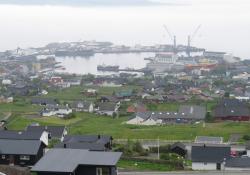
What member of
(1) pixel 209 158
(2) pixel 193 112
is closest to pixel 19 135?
(1) pixel 209 158

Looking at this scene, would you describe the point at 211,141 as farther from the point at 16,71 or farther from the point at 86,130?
the point at 16,71

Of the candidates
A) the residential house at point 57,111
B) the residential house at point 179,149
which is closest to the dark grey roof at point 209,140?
the residential house at point 179,149

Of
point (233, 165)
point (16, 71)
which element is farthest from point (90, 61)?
point (233, 165)

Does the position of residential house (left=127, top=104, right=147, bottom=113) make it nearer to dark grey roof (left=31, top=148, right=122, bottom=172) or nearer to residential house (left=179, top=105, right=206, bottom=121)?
residential house (left=179, top=105, right=206, bottom=121)

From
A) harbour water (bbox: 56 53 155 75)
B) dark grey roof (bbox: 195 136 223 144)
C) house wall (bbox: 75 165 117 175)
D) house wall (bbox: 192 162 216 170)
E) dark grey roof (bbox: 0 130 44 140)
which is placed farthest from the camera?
harbour water (bbox: 56 53 155 75)

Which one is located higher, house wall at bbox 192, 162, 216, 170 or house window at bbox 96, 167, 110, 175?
house window at bbox 96, 167, 110, 175

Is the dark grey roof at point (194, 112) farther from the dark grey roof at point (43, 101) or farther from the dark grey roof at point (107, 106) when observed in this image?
the dark grey roof at point (43, 101)

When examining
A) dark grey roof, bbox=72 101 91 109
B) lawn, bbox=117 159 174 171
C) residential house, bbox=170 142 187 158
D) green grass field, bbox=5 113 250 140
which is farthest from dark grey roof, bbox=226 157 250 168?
dark grey roof, bbox=72 101 91 109
